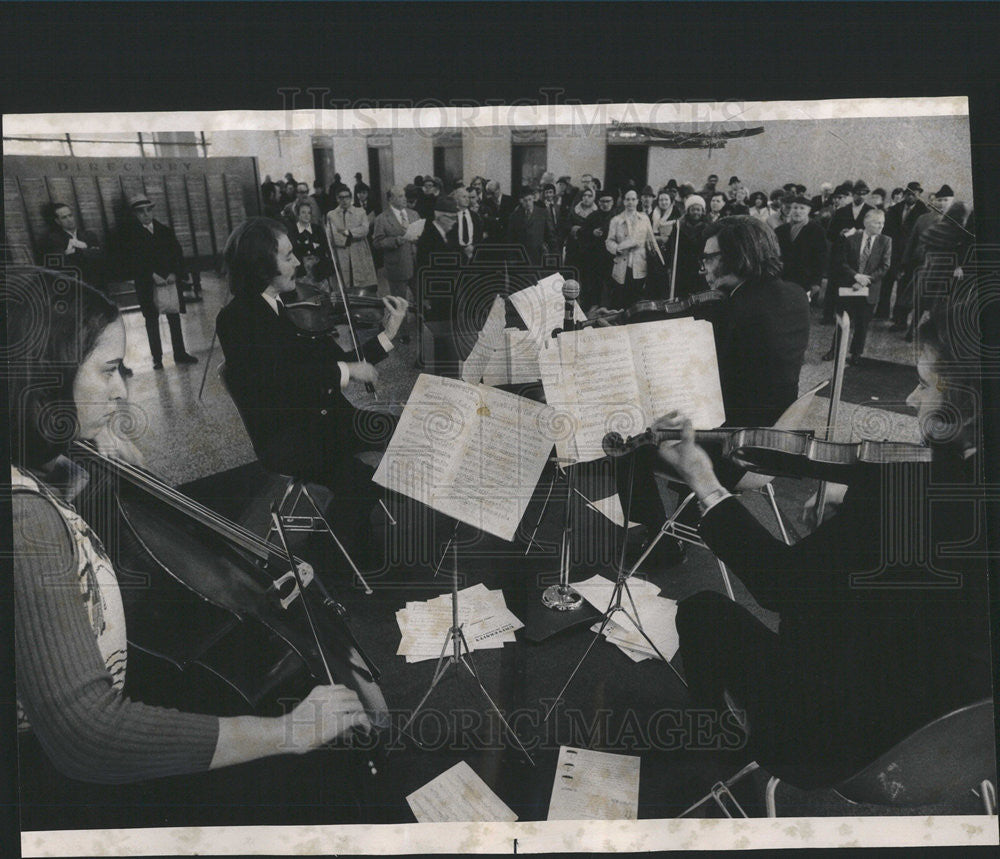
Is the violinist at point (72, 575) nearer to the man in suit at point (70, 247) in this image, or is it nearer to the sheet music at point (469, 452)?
Answer: the man in suit at point (70, 247)

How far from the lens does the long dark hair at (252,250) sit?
2.04 m

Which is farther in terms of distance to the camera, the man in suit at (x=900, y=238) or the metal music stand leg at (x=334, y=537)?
the metal music stand leg at (x=334, y=537)

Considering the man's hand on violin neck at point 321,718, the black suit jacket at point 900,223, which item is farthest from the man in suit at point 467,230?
the man's hand on violin neck at point 321,718

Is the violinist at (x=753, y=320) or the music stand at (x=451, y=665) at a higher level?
the violinist at (x=753, y=320)

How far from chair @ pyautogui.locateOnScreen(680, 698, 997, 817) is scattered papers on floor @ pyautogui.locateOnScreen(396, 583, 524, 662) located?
0.83 metres

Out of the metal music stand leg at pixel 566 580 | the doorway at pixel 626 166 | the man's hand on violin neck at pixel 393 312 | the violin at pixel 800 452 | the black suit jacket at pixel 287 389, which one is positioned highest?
the doorway at pixel 626 166

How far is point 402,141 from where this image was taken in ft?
6.63

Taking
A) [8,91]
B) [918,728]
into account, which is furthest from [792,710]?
[8,91]

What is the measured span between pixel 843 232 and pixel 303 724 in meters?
2.18

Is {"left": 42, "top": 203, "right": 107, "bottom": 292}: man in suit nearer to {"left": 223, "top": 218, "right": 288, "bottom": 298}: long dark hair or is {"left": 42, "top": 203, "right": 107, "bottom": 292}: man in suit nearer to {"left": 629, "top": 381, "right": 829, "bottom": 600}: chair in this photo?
{"left": 223, "top": 218, "right": 288, "bottom": 298}: long dark hair

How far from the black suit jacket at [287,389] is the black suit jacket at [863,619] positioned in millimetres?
1137

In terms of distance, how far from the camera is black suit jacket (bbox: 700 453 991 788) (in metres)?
2.02

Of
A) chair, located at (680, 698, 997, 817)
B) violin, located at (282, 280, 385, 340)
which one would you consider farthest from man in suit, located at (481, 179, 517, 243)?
chair, located at (680, 698, 997, 817)

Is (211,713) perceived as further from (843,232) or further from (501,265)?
(843,232)
